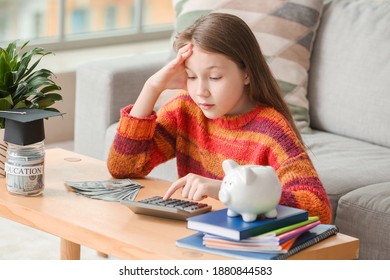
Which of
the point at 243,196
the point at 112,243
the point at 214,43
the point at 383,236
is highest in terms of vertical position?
the point at 214,43

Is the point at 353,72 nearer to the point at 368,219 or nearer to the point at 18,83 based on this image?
the point at 368,219

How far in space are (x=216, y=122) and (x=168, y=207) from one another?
16.9 inches

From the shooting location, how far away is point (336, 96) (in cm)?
324

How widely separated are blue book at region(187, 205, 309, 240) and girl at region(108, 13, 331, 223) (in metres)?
0.17

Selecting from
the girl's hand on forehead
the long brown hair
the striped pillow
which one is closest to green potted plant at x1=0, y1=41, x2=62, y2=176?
the girl's hand on forehead

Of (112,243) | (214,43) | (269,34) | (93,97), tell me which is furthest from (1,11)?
(112,243)

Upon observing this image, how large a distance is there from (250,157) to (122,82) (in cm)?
119

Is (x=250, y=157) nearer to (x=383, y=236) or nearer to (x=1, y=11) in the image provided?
(x=383, y=236)

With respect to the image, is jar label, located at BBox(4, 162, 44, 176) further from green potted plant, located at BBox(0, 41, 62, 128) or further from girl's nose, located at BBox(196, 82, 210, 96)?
girl's nose, located at BBox(196, 82, 210, 96)

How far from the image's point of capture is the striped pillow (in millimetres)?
3254

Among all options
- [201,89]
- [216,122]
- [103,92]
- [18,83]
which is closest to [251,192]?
[201,89]

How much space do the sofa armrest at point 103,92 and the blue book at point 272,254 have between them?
155cm

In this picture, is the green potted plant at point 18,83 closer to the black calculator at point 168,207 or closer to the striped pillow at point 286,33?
the black calculator at point 168,207
